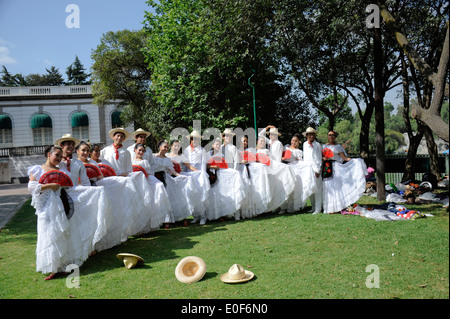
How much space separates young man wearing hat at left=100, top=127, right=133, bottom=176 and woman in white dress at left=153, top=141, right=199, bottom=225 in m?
0.80

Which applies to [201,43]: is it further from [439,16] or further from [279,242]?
[279,242]

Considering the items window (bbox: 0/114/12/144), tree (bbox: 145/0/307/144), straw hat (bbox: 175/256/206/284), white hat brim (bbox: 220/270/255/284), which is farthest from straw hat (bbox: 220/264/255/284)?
window (bbox: 0/114/12/144)

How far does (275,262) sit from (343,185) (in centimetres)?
413

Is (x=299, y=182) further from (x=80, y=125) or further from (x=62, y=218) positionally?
(x=80, y=125)

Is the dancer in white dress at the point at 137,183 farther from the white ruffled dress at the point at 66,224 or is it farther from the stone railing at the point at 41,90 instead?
the stone railing at the point at 41,90

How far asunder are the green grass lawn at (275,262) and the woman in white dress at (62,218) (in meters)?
0.28

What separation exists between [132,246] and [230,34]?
330 inches

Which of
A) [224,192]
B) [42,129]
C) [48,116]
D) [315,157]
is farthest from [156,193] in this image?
[42,129]

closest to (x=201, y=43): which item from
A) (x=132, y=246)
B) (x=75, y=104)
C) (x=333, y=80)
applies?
(x=333, y=80)

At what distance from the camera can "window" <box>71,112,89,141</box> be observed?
126 ft

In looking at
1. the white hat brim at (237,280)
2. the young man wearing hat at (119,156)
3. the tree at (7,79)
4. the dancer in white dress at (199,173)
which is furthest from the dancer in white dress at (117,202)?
the tree at (7,79)

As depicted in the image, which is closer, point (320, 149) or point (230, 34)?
point (320, 149)

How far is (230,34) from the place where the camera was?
1241cm

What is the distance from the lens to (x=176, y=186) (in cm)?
841
